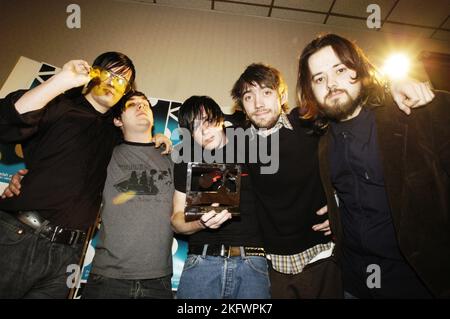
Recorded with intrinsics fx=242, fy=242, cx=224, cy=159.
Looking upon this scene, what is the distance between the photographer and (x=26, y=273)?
1407 millimetres

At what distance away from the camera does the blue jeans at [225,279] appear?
1.41 m

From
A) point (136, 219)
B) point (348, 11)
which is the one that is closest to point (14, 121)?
point (136, 219)

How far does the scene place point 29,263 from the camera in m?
1.42

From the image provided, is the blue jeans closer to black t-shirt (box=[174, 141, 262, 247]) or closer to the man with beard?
black t-shirt (box=[174, 141, 262, 247])

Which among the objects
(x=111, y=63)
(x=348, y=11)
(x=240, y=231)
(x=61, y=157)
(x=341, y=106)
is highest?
(x=348, y=11)

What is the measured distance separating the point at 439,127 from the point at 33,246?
238 cm

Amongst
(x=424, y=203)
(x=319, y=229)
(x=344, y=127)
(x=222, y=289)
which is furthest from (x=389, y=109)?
(x=222, y=289)

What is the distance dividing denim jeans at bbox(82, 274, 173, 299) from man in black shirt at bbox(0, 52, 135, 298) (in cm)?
17

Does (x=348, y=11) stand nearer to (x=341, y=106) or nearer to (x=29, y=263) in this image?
(x=341, y=106)

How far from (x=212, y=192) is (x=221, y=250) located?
385 millimetres

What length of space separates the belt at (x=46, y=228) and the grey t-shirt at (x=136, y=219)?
250 mm

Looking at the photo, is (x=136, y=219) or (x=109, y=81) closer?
(x=136, y=219)

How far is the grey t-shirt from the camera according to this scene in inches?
65.1

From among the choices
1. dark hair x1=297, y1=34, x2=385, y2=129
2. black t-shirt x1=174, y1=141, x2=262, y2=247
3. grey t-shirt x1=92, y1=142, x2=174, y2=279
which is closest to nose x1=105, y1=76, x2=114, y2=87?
grey t-shirt x1=92, y1=142, x2=174, y2=279
